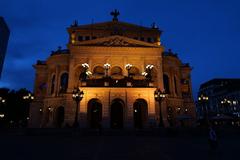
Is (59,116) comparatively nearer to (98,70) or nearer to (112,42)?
(98,70)

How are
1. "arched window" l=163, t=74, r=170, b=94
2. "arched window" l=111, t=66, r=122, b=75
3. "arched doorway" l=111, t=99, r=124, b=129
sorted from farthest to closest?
"arched window" l=163, t=74, r=170, b=94 → "arched window" l=111, t=66, r=122, b=75 → "arched doorway" l=111, t=99, r=124, b=129

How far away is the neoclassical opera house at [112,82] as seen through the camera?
37.4 meters

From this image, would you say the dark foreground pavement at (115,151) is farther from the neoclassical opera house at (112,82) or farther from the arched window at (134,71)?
the arched window at (134,71)

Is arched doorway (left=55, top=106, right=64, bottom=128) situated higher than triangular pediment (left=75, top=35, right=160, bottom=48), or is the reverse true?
triangular pediment (left=75, top=35, right=160, bottom=48)

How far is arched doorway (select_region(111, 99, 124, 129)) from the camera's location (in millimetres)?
39719

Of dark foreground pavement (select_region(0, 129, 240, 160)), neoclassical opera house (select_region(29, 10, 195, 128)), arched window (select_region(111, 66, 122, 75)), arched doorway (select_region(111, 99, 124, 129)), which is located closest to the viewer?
dark foreground pavement (select_region(0, 129, 240, 160))

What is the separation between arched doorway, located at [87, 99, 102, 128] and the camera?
40.2m

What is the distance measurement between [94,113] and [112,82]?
7.76m

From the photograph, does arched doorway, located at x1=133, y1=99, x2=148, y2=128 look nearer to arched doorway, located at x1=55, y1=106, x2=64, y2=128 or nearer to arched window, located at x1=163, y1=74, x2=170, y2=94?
arched window, located at x1=163, y1=74, x2=170, y2=94

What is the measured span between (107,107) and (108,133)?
992 centimetres

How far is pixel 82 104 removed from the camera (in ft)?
121

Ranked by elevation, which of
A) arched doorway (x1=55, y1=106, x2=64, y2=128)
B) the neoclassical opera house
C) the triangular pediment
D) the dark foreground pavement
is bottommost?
the dark foreground pavement

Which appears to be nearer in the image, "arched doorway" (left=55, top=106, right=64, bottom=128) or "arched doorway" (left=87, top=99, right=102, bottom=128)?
"arched doorway" (left=87, top=99, right=102, bottom=128)

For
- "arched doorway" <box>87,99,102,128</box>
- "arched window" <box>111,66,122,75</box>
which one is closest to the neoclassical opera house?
"arched doorway" <box>87,99,102,128</box>
